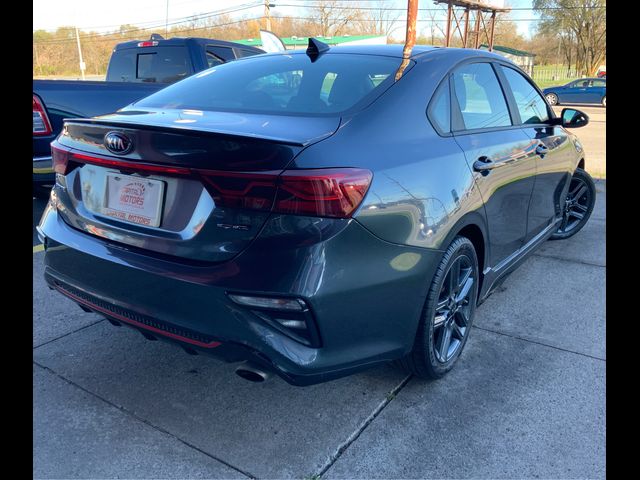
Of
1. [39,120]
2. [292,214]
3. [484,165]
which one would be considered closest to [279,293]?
[292,214]

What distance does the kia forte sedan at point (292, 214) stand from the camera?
1.88 metres

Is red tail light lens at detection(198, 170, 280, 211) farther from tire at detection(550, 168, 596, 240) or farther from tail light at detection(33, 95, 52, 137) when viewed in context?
tire at detection(550, 168, 596, 240)

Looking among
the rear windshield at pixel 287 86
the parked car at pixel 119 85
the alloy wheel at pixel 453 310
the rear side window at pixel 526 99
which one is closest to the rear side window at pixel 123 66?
the parked car at pixel 119 85

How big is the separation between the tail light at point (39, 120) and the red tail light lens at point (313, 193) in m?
3.80

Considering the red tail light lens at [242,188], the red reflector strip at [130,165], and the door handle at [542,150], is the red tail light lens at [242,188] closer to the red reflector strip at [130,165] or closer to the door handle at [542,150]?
the red reflector strip at [130,165]

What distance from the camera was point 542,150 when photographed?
3.58 m

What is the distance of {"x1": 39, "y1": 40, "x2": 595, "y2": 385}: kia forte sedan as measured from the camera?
1885 mm

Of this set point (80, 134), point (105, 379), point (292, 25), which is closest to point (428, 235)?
point (80, 134)

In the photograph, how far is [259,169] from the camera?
187 centimetres

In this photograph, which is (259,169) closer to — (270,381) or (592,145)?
(270,381)

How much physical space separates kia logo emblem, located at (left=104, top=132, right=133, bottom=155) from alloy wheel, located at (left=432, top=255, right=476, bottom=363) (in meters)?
1.52

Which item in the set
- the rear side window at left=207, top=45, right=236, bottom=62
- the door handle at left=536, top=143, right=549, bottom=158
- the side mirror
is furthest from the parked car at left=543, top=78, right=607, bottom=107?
the door handle at left=536, top=143, right=549, bottom=158

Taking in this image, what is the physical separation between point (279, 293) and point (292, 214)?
0.28 meters

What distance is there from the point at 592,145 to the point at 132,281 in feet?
41.6
